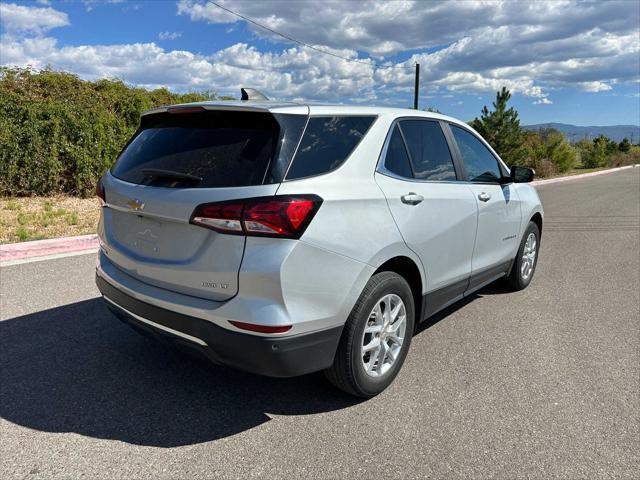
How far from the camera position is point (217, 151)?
2586 millimetres

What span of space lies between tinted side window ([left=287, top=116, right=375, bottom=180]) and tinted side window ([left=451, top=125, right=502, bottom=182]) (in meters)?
1.41

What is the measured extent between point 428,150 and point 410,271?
37.3 inches

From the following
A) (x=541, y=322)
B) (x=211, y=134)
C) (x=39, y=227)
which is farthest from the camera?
(x=39, y=227)

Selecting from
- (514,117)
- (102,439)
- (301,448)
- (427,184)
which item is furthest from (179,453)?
(514,117)

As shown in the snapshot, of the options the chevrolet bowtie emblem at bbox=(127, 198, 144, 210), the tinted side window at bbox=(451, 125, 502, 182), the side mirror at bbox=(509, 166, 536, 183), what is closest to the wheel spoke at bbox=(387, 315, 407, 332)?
the tinted side window at bbox=(451, 125, 502, 182)

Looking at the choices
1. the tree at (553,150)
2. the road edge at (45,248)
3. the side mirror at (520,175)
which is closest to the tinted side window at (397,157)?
the side mirror at (520,175)

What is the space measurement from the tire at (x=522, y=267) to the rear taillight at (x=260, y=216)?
3395mm

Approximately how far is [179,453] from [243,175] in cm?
147

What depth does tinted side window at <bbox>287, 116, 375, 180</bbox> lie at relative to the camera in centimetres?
251

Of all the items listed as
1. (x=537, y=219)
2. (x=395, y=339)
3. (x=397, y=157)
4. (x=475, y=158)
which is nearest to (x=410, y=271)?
(x=395, y=339)

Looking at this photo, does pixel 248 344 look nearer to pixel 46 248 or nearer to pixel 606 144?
pixel 46 248

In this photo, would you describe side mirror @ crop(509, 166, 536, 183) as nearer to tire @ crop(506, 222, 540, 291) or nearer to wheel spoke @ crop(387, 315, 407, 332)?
tire @ crop(506, 222, 540, 291)

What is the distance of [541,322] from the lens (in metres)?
4.40

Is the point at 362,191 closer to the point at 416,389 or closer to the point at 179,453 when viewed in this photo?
the point at 416,389
